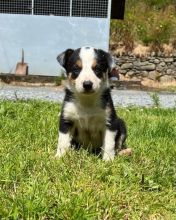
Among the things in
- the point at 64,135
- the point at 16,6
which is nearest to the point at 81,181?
the point at 64,135

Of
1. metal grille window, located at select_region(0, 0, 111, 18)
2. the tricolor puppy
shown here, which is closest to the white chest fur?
the tricolor puppy

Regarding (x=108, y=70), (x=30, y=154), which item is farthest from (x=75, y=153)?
(x=108, y=70)

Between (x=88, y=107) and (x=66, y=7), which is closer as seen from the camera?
(x=88, y=107)

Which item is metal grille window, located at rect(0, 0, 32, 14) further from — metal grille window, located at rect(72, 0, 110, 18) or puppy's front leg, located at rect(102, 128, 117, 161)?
puppy's front leg, located at rect(102, 128, 117, 161)

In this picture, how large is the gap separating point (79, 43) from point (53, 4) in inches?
64.8

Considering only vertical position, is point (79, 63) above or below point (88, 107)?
above

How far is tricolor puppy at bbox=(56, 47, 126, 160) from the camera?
4844 millimetres

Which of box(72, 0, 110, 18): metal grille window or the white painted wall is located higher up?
box(72, 0, 110, 18): metal grille window

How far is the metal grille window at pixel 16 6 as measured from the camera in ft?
63.1

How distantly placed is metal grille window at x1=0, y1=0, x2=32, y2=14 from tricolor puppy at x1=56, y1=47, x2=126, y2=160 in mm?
14564

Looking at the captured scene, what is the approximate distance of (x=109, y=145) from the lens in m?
4.95

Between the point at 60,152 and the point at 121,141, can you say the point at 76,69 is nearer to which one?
the point at 60,152

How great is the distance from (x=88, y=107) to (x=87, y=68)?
39 cm

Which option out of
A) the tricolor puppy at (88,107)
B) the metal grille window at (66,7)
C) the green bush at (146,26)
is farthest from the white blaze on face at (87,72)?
the green bush at (146,26)
